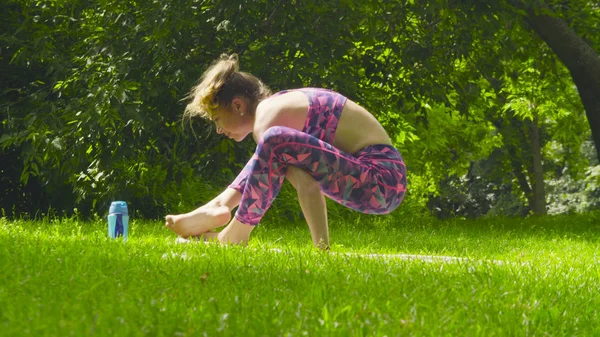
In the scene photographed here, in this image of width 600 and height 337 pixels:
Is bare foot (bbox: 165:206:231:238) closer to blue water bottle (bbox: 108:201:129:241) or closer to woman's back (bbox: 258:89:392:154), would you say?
blue water bottle (bbox: 108:201:129:241)

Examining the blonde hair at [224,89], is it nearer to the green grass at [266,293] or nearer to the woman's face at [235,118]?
the woman's face at [235,118]

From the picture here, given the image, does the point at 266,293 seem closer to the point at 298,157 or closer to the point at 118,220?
the point at 298,157

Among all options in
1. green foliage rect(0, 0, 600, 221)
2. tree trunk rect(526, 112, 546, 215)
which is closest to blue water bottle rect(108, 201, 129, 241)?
green foliage rect(0, 0, 600, 221)

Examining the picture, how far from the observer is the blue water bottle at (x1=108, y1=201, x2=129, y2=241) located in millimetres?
5715

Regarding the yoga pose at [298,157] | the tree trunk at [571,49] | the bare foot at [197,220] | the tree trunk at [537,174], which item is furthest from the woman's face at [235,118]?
the tree trunk at [537,174]

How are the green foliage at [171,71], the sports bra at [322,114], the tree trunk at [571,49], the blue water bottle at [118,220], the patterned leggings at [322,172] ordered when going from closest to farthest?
the patterned leggings at [322,172], the sports bra at [322,114], the blue water bottle at [118,220], the green foliage at [171,71], the tree trunk at [571,49]

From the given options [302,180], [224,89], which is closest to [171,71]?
[224,89]

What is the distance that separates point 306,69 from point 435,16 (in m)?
2.91

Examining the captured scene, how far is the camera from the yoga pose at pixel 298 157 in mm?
5273

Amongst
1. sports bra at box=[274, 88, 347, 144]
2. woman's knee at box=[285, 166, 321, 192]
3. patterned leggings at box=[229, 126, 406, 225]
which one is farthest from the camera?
sports bra at box=[274, 88, 347, 144]

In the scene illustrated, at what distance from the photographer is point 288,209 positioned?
10789mm

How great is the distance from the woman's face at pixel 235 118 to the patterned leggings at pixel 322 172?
292mm

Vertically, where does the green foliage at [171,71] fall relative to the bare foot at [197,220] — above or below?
above

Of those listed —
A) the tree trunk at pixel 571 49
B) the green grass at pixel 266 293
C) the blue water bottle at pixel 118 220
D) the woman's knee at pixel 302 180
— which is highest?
the tree trunk at pixel 571 49
